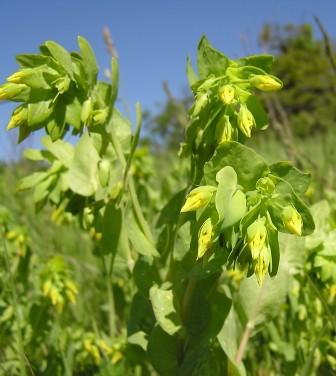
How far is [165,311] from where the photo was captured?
1.49 meters

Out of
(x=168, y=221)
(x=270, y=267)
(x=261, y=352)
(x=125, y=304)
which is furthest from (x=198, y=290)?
(x=125, y=304)

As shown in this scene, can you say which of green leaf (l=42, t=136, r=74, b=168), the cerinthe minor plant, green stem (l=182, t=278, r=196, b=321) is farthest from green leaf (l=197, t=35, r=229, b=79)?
green leaf (l=42, t=136, r=74, b=168)

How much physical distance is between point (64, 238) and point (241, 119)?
300 centimetres

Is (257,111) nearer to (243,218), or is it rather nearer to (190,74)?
(190,74)

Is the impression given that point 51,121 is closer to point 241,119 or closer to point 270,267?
point 241,119

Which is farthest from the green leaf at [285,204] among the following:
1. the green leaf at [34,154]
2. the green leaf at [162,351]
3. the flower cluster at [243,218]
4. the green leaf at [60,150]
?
the green leaf at [34,154]

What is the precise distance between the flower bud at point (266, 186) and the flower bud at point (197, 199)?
0.13 m

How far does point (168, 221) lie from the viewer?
1.75m

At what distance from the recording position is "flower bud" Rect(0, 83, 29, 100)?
1454 mm

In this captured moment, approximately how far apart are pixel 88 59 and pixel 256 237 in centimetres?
82

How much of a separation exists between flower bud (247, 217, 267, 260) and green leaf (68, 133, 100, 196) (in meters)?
0.75

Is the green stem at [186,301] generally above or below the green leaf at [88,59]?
below

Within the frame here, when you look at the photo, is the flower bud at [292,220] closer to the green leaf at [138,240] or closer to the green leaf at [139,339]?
the green leaf at [138,240]

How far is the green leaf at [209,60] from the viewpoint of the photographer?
1.42 meters
